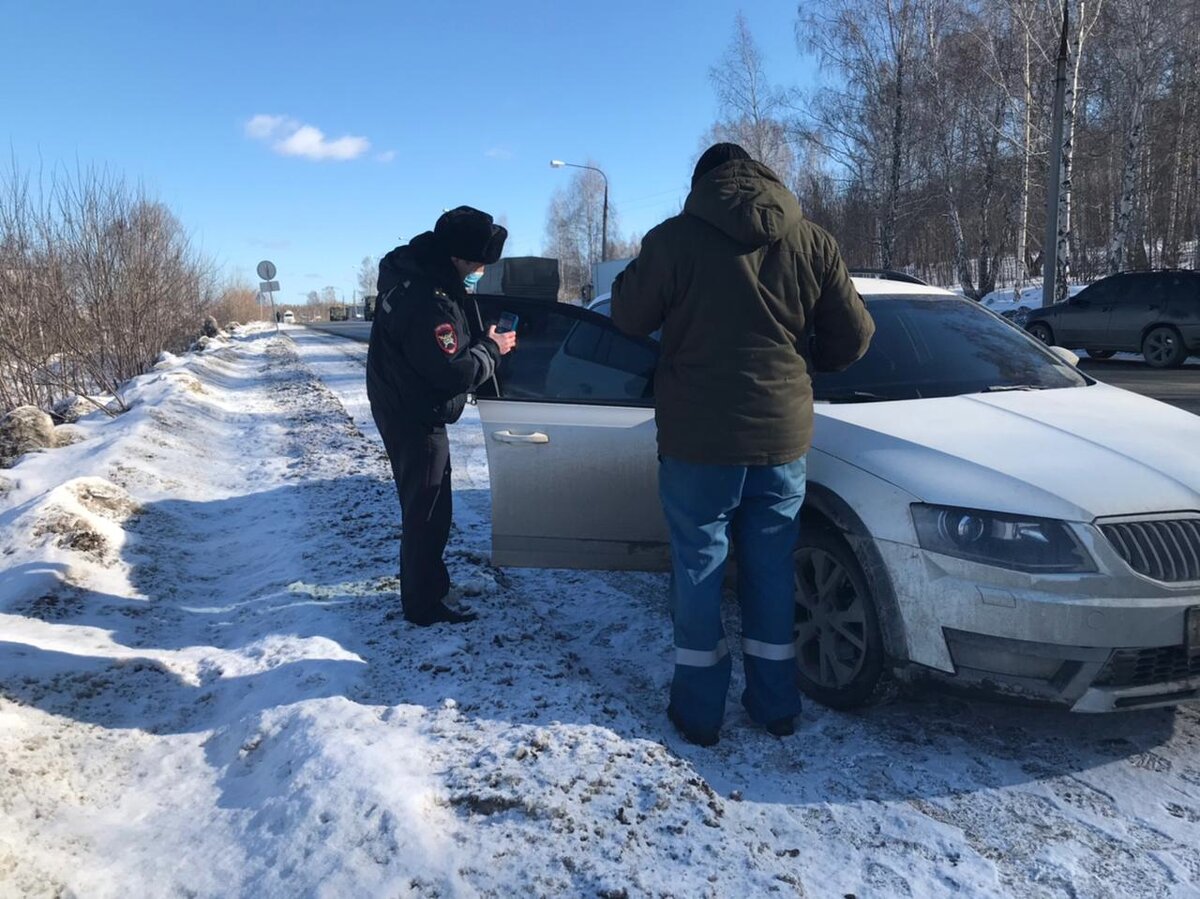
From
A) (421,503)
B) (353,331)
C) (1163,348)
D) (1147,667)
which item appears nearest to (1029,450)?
(1147,667)

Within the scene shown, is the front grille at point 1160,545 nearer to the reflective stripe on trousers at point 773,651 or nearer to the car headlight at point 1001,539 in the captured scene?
the car headlight at point 1001,539

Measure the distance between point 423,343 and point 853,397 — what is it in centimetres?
188

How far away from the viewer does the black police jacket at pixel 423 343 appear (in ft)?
11.5

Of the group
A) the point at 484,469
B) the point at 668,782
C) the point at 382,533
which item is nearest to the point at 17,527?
the point at 382,533

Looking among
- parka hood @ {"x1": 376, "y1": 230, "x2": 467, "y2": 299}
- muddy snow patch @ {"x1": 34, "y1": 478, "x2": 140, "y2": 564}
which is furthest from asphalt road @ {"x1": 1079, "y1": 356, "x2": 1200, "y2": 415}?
muddy snow patch @ {"x1": 34, "y1": 478, "x2": 140, "y2": 564}

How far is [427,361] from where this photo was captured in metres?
3.49

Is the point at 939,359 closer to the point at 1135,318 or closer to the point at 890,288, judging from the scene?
the point at 890,288

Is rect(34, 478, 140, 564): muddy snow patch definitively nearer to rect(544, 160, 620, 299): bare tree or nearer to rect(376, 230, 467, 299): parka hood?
rect(376, 230, 467, 299): parka hood

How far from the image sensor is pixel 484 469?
24.6ft

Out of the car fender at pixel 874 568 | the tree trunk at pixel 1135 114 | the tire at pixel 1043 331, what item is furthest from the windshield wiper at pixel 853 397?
the tree trunk at pixel 1135 114

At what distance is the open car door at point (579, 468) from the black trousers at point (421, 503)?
→ 26 centimetres

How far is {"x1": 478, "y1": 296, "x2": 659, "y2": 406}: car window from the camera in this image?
386 cm

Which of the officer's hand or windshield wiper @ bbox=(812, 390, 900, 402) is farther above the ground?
the officer's hand

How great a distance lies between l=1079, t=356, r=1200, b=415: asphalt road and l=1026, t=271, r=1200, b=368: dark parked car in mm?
311
